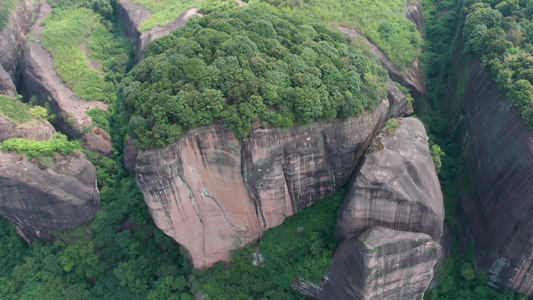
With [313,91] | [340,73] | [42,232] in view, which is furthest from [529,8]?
[42,232]

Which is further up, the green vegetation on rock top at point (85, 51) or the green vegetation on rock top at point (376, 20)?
the green vegetation on rock top at point (376, 20)

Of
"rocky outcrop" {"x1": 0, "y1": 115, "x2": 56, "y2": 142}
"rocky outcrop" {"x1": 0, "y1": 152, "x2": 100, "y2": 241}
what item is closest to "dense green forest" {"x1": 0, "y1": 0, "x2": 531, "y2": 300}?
"rocky outcrop" {"x1": 0, "y1": 115, "x2": 56, "y2": 142}

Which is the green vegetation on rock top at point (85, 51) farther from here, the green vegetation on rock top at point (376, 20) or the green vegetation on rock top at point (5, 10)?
the green vegetation on rock top at point (376, 20)

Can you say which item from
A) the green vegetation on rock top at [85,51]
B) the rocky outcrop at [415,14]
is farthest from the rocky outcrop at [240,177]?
the green vegetation on rock top at [85,51]

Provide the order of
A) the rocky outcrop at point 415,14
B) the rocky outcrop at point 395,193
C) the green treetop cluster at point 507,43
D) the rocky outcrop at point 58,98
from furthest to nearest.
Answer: the rocky outcrop at point 415,14 → the rocky outcrop at point 58,98 → the green treetop cluster at point 507,43 → the rocky outcrop at point 395,193

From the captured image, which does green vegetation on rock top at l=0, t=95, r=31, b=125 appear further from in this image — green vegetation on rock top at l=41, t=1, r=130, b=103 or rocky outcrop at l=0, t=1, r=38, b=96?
green vegetation on rock top at l=41, t=1, r=130, b=103

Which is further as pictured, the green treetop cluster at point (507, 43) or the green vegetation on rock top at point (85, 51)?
the green vegetation on rock top at point (85, 51)
